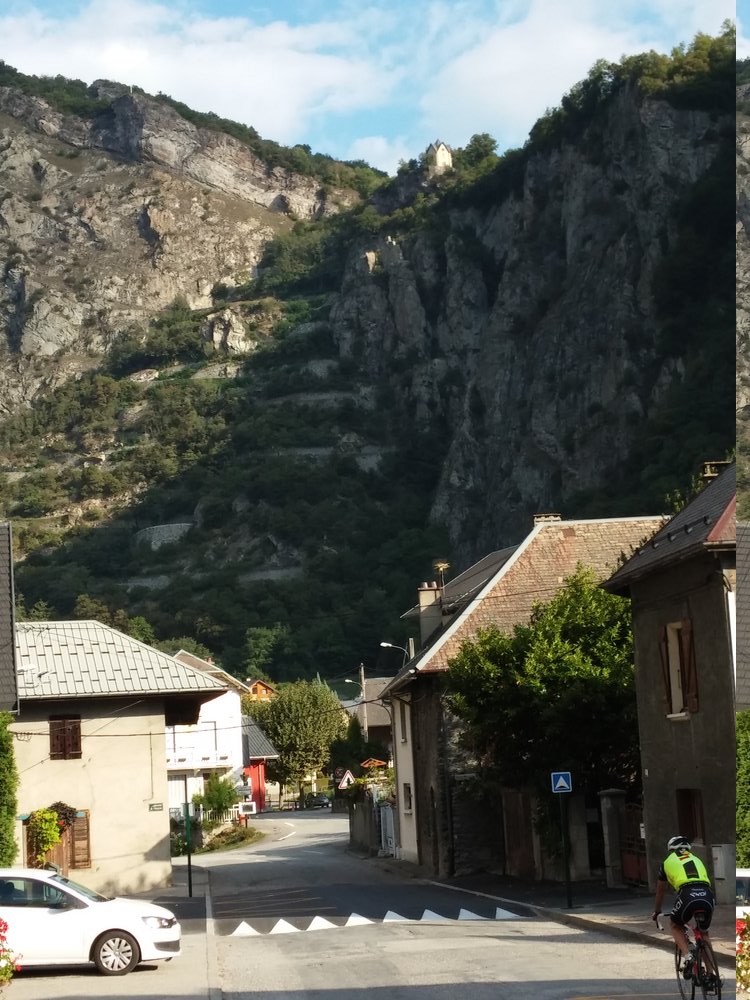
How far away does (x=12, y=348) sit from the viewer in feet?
654

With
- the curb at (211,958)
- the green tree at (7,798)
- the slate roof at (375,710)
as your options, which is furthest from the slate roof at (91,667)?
the slate roof at (375,710)

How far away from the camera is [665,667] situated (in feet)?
65.4

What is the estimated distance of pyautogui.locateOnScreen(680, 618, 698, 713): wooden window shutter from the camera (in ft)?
61.0

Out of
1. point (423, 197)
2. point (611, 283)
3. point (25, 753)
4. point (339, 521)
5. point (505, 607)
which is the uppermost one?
point (423, 197)

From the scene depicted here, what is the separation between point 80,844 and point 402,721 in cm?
1036

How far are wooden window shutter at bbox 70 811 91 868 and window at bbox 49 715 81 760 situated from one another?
1403 millimetres

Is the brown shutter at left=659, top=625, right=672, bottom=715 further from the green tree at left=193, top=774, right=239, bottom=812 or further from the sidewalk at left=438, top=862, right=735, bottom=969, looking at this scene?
the green tree at left=193, top=774, right=239, bottom=812

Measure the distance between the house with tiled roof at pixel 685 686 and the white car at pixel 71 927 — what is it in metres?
6.66

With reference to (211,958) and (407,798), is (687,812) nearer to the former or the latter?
(211,958)

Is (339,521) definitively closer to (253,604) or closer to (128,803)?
(253,604)

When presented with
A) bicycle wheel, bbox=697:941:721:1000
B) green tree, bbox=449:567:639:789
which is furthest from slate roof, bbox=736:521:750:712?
green tree, bbox=449:567:639:789

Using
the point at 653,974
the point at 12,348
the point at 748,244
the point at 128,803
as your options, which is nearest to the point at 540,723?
the point at 128,803

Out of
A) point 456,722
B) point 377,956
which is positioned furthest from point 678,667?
point 456,722

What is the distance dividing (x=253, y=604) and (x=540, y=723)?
4399 inches
